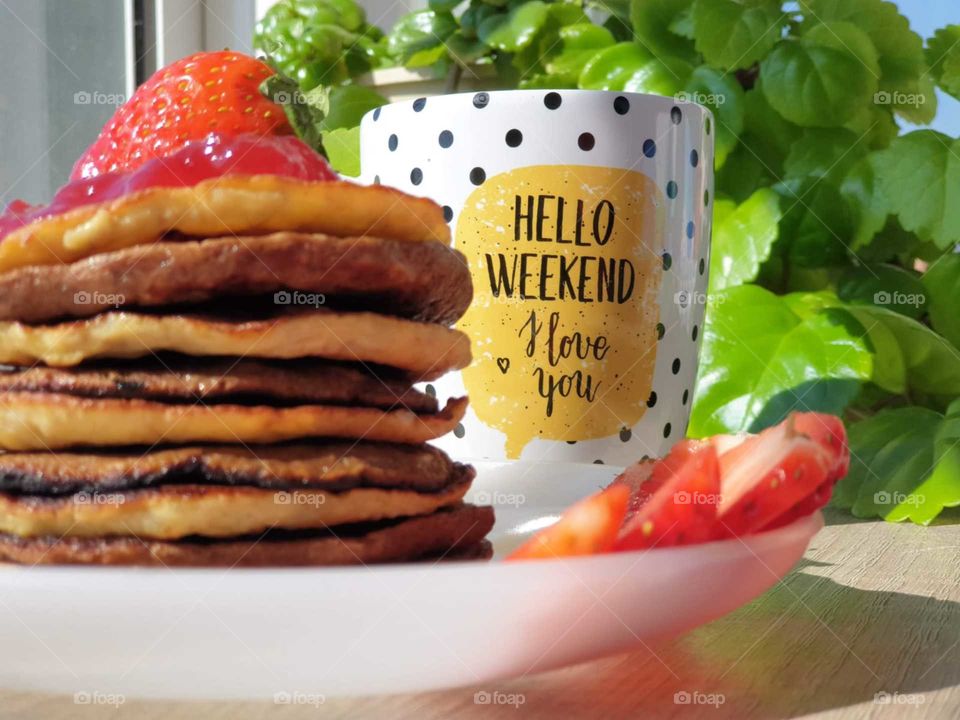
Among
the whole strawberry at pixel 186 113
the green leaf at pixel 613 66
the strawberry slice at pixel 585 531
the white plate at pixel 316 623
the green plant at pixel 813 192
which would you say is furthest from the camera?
the green leaf at pixel 613 66

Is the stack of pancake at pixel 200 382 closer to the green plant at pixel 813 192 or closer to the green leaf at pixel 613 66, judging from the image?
the green plant at pixel 813 192

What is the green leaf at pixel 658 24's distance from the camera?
1244 millimetres

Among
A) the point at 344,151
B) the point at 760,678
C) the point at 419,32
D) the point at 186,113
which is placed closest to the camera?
the point at 760,678

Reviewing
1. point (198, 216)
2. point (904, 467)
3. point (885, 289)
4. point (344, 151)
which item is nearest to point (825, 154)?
point (885, 289)

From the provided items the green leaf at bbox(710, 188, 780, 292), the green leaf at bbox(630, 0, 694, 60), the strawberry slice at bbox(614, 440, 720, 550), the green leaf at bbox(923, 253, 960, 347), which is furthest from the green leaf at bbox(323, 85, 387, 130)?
the strawberry slice at bbox(614, 440, 720, 550)

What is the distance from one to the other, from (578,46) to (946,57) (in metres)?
0.43

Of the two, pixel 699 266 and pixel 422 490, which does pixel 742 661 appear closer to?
pixel 422 490

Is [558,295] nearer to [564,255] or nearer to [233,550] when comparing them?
[564,255]

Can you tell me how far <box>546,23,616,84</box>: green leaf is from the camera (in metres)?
1.30

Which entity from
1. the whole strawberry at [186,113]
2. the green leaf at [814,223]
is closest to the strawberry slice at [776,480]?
the whole strawberry at [186,113]

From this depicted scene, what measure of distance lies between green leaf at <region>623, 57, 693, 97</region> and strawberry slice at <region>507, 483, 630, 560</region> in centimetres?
87

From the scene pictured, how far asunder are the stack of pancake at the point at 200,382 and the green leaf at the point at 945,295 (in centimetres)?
89

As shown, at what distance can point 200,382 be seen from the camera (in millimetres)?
407

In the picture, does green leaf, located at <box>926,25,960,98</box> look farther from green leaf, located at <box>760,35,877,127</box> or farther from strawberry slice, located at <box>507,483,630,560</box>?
strawberry slice, located at <box>507,483,630,560</box>
